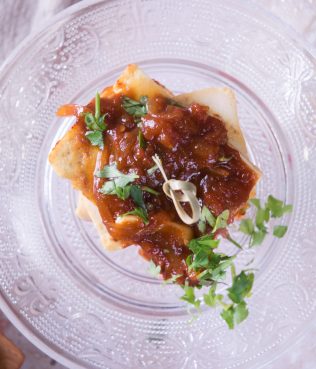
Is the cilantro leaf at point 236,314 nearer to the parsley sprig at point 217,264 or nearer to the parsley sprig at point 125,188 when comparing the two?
the parsley sprig at point 217,264

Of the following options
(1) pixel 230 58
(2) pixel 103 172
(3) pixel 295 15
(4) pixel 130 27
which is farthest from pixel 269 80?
Result: (2) pixel 103 172

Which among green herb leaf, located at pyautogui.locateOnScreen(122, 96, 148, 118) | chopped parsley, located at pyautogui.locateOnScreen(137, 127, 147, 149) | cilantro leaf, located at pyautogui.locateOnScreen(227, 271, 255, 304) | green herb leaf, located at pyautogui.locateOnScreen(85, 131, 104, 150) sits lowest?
cilantro leaf, located at pyautogui.locateOnScreen(227, 271, 255, 304)

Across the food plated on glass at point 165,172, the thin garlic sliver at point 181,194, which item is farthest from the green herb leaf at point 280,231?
the thin garlic sliver at point 181,194

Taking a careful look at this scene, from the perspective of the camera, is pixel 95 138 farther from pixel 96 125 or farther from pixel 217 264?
pixel 217 264

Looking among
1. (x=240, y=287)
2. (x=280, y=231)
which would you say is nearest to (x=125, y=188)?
(x=240, y=287)

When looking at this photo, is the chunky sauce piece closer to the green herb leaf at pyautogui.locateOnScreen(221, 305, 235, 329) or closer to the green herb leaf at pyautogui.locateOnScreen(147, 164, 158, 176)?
the green herb leaf at pyautogui.locateOnScreen(147, 164, 158, 176)

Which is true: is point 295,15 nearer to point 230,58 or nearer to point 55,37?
point 230,58

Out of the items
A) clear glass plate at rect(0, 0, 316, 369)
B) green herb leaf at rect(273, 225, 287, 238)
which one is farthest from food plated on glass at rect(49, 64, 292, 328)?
clear glass plate at rect(0, 0, 316, 369)
